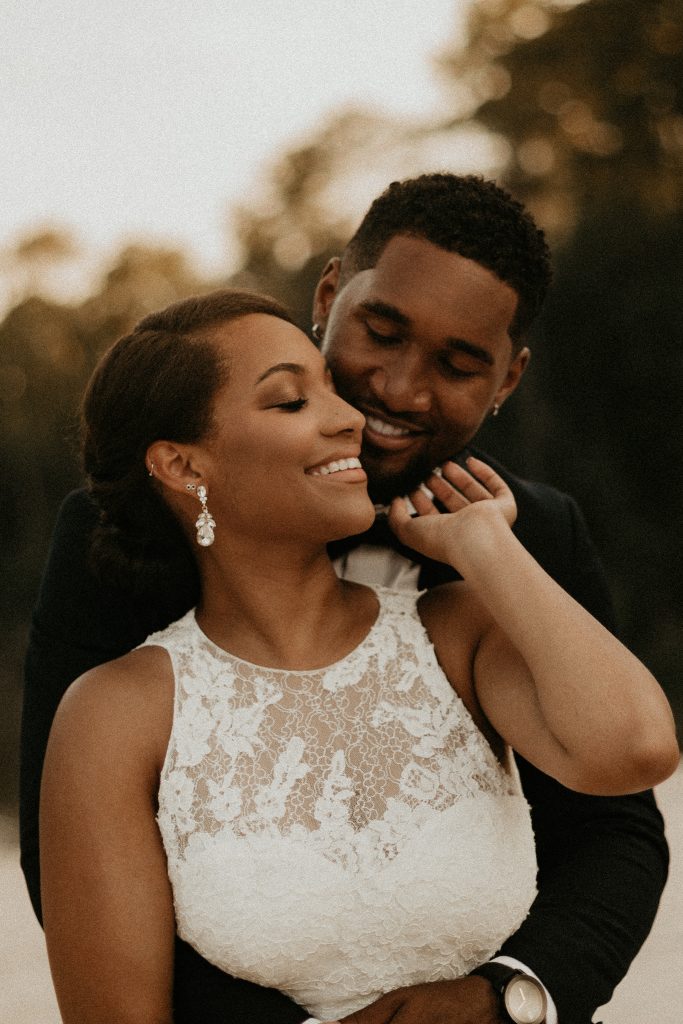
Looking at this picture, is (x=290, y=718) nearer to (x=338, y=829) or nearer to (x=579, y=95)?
(x=338, y=829)

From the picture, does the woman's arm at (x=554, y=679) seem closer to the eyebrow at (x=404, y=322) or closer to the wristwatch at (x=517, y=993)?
the wristwatch at (x=517, y=993)

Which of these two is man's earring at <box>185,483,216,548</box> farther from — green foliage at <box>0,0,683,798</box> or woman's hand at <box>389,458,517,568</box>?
green foliage at <box>0,0,683,798</box>

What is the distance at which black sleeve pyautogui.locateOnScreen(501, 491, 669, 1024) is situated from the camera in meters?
2.20

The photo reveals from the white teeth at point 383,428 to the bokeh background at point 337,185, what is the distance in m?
6.39

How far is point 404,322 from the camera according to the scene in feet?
8.73

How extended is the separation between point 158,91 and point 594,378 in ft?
13.3

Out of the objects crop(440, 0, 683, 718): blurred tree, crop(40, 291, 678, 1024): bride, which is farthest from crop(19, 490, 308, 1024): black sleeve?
crop(440, 0, 683, 718): blurred tree

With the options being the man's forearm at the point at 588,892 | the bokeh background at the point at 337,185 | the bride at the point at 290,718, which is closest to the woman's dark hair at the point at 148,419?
the bride at the point at 290,718

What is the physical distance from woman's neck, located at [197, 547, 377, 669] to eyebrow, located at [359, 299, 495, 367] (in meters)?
0.63

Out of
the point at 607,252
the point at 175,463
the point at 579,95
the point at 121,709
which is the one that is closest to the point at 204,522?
the point at 175,463

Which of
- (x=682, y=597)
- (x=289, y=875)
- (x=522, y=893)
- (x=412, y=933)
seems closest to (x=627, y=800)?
(x=522, y=893)

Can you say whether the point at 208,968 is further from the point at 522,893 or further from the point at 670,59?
the point at 670,59

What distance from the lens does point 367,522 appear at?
7.17 feet

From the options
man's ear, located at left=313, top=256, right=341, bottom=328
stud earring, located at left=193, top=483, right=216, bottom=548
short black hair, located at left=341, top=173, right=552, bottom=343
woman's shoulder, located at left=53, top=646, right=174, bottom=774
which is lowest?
woman's shoulder, located at left=53, top=646, right=174, bottom=774
